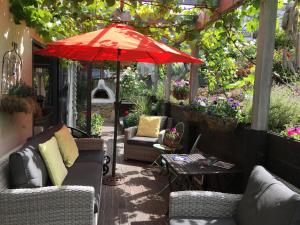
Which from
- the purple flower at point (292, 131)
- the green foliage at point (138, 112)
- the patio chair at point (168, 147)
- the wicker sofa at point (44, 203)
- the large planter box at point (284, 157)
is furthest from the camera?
the green foliage at point (138, 112)

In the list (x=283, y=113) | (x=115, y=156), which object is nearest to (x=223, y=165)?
(x=283, y=113)

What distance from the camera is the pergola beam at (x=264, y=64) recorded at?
336cm

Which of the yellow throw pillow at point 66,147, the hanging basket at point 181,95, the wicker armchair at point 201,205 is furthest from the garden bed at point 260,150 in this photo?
the hanging basket at point 181,95

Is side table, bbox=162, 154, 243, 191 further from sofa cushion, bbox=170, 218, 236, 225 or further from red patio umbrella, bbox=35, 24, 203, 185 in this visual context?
red patio umbrella, bbox=35, 24, 203, 185

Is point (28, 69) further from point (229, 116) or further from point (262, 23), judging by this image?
point (262, 23)

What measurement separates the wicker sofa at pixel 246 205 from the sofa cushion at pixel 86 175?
789 millimetres

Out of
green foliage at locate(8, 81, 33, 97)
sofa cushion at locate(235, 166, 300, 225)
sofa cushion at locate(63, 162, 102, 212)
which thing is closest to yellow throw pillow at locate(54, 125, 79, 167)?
Result: sofa cushion at locate(63, 162, 102, 212)

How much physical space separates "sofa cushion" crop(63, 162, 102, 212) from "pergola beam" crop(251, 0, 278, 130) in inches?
68.9

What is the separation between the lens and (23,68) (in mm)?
4145

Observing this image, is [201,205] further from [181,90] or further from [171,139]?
[181,90]

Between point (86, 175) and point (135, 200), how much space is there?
998 mm

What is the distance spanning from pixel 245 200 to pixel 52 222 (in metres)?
1.58

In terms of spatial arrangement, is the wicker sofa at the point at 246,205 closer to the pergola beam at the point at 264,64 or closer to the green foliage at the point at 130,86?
the pergola beam at the point at 264,64

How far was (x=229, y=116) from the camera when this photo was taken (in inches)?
160
